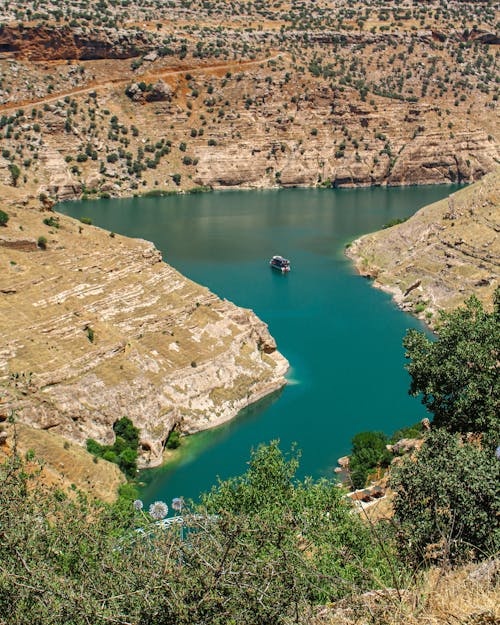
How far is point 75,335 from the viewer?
39.9m

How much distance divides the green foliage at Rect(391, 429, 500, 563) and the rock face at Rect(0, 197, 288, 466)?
20.0 meters

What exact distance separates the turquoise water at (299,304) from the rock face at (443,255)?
2997 millimetres

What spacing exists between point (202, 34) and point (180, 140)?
3687 centimetres

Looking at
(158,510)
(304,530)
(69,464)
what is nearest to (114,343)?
(69,464)

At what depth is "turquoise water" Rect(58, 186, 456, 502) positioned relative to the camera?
132 ft

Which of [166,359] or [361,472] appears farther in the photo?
[166,359]

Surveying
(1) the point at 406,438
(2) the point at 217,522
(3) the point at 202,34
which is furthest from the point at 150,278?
(3) the point at 202,34

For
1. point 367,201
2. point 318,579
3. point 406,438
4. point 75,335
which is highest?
point 318,579

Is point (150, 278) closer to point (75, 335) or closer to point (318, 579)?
point (75, 335)

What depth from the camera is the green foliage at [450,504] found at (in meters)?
18.7

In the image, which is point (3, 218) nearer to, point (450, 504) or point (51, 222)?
point (51, 222)

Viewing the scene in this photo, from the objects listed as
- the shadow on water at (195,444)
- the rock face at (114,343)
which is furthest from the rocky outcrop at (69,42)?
the shadow on water at (195,444)

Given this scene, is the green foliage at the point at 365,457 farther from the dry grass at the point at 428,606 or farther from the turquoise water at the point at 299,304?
the dry grass at the point at 428,606

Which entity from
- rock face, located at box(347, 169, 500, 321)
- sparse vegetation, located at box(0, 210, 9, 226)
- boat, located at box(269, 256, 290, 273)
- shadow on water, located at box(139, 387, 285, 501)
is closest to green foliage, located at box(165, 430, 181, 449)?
shadow on water, located at box(139, 387, 285, 501)
